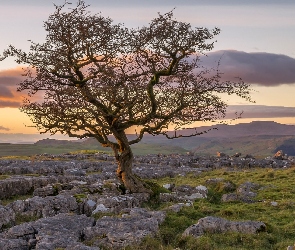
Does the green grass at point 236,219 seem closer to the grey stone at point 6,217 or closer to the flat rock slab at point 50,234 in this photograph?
the flat rock slab at point 50,234

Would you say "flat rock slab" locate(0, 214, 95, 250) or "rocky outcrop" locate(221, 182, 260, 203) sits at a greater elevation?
"flat rock slab" locate(0, 214, 95, 250)

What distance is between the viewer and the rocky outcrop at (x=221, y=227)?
19.1 metres

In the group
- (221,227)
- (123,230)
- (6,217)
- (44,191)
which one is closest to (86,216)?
(123,230)

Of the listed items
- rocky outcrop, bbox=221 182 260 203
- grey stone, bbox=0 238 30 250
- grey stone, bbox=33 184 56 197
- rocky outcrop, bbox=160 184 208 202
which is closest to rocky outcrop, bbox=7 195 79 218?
grey stone, bbox=33 184 56 197

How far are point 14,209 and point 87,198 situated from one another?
15.3 ft

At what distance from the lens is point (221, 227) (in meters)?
19.5

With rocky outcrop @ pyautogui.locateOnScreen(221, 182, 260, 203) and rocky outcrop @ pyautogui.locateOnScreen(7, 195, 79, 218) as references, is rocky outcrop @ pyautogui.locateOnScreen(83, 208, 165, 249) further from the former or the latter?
rocky outcrop @ pyautogui.locateOnScreen(221, 182, 260, 203)

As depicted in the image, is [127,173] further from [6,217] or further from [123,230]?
[123,230]

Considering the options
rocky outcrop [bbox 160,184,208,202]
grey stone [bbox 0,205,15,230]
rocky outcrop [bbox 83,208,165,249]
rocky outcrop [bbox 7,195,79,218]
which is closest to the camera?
rocky outcrop [bbox 83,208,165,249]

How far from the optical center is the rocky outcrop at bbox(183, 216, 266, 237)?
19.1m

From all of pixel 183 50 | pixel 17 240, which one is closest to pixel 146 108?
pixel 183 50

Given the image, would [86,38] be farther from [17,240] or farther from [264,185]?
[264,185]

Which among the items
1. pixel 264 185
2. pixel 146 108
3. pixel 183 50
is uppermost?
pixel 183 50

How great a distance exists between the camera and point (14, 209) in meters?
23.3
